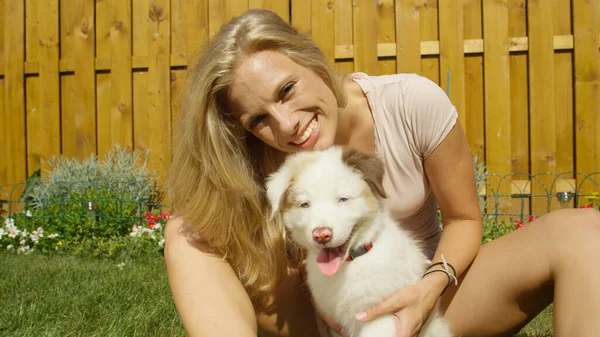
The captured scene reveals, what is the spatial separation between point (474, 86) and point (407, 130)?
335 cm

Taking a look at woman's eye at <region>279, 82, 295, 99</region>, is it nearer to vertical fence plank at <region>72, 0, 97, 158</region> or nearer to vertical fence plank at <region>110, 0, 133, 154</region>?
vertical fence plank at <region>110, 0, 133, 154</region>

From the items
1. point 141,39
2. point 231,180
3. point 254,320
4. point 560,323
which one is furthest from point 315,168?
point 141,39

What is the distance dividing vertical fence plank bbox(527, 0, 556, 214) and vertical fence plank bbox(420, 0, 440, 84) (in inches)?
35.2

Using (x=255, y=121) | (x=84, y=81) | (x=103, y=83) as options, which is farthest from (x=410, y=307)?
(x=84, y=81)

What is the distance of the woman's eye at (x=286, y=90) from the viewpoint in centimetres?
247

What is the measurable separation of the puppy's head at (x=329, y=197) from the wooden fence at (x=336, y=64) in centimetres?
273

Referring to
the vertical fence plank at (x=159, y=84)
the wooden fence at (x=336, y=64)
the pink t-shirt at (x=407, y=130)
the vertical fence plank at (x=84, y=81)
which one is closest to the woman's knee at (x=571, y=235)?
the pink t-shirt at (x=407, y=130)

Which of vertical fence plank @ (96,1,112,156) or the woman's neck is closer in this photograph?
the woman's neck

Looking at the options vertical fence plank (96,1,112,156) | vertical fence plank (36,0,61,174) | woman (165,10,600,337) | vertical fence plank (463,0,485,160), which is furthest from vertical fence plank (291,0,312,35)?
woman (165,10,600,337)

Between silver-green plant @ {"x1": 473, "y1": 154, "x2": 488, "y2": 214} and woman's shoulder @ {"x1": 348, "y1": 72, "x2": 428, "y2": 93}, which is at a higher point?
woman's shoulder @ {"x1": 348, "y1": 72, "x2": 428, "y2": 93}

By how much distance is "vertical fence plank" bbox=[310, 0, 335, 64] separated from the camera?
5848mm

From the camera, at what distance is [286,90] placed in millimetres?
2482

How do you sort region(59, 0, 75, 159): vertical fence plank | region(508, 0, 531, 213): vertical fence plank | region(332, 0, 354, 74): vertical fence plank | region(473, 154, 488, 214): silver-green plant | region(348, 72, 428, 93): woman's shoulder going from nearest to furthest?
region(348, 72, 428, 93): woman's shoulder, region(473, 154, 488, 214): silver-green plant, region(508, 0, 531, 213): vertical fence plank, region(332, 0, 354, 74): vertical fence plank, region(59, 0, 75, 159): vertical fence plank

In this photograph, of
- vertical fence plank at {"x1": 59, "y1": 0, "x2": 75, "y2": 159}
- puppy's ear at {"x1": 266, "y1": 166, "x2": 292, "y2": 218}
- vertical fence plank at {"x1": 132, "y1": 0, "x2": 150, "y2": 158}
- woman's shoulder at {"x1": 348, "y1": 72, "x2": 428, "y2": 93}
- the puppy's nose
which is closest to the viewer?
the puppy's nose
